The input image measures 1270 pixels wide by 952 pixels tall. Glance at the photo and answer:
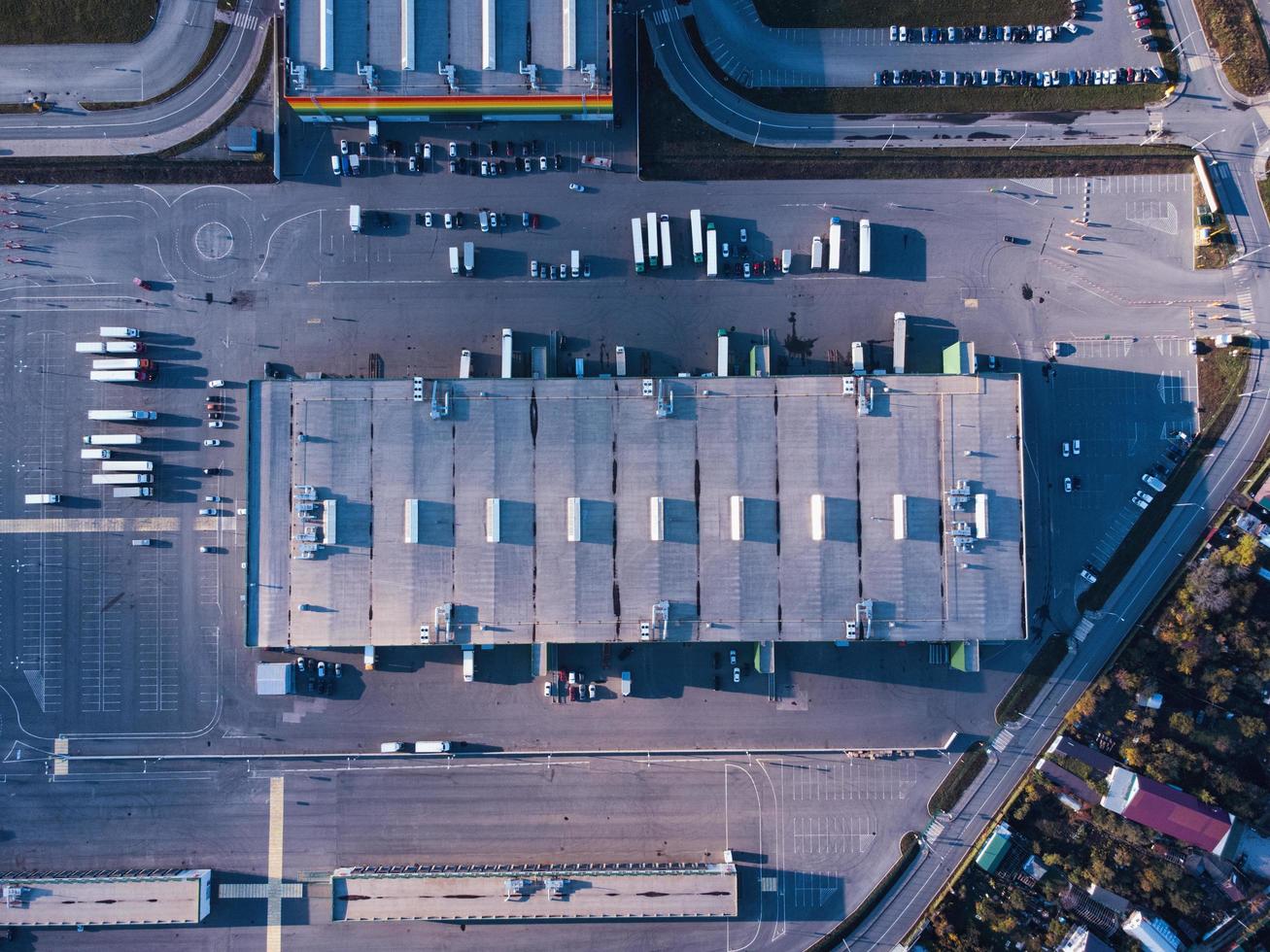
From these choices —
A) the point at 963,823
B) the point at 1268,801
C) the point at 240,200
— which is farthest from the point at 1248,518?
the point at 240,200

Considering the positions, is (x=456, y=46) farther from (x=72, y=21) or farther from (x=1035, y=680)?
(x=1035, y=680)

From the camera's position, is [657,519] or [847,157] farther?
[847,157]

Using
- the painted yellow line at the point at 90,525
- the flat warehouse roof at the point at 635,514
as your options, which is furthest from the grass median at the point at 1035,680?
the painted yellow line at the point at 90,525

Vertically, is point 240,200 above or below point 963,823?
above

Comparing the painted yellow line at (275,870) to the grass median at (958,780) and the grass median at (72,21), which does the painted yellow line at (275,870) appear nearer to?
A: the grass median at (958,780)

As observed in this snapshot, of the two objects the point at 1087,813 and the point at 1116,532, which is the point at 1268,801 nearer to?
the point at 1087,813

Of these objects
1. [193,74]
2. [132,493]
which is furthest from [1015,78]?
[132,493]

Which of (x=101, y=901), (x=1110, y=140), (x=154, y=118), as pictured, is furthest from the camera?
(x=1110, y=140)
